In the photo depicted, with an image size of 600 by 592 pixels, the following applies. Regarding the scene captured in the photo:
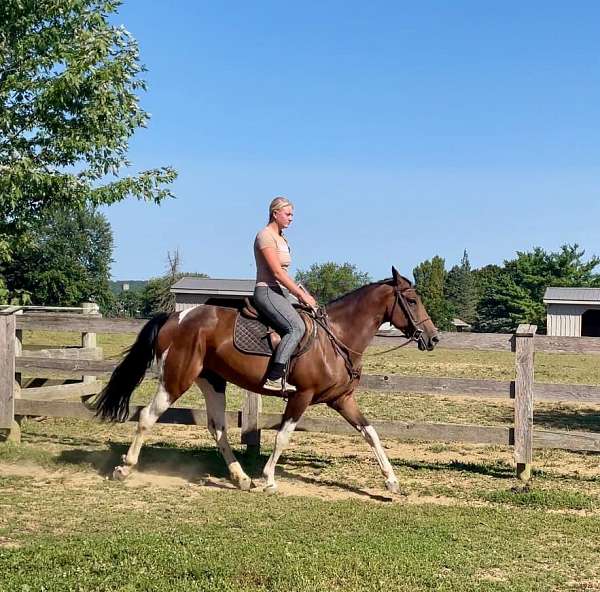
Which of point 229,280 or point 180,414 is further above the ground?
point 229,280

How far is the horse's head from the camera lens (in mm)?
7961

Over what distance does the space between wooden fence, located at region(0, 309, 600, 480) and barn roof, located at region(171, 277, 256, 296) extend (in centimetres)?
4403

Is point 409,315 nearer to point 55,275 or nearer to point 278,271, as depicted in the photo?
point 278,271

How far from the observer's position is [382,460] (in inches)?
301

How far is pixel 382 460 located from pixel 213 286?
5043 centimetres

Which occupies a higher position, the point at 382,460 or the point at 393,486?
the point at 382,460

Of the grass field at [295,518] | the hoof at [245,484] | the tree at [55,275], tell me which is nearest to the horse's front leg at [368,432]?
the grass field at [295,518]

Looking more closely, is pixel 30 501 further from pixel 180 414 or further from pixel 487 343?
pixel 487 343

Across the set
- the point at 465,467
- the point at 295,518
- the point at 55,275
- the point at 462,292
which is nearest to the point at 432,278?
the point at 462,292

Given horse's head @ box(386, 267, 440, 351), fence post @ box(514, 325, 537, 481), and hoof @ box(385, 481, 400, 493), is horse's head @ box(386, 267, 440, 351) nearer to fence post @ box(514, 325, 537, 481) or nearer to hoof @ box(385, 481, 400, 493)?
fence post @ box(514, 325, 537, 481)

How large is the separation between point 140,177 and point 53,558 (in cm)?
993

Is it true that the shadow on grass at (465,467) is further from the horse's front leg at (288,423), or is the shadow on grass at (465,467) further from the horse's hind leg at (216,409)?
the horse's hind leg at (216,409)

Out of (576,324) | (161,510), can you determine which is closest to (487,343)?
(161,510)

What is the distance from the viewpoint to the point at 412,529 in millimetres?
6141
